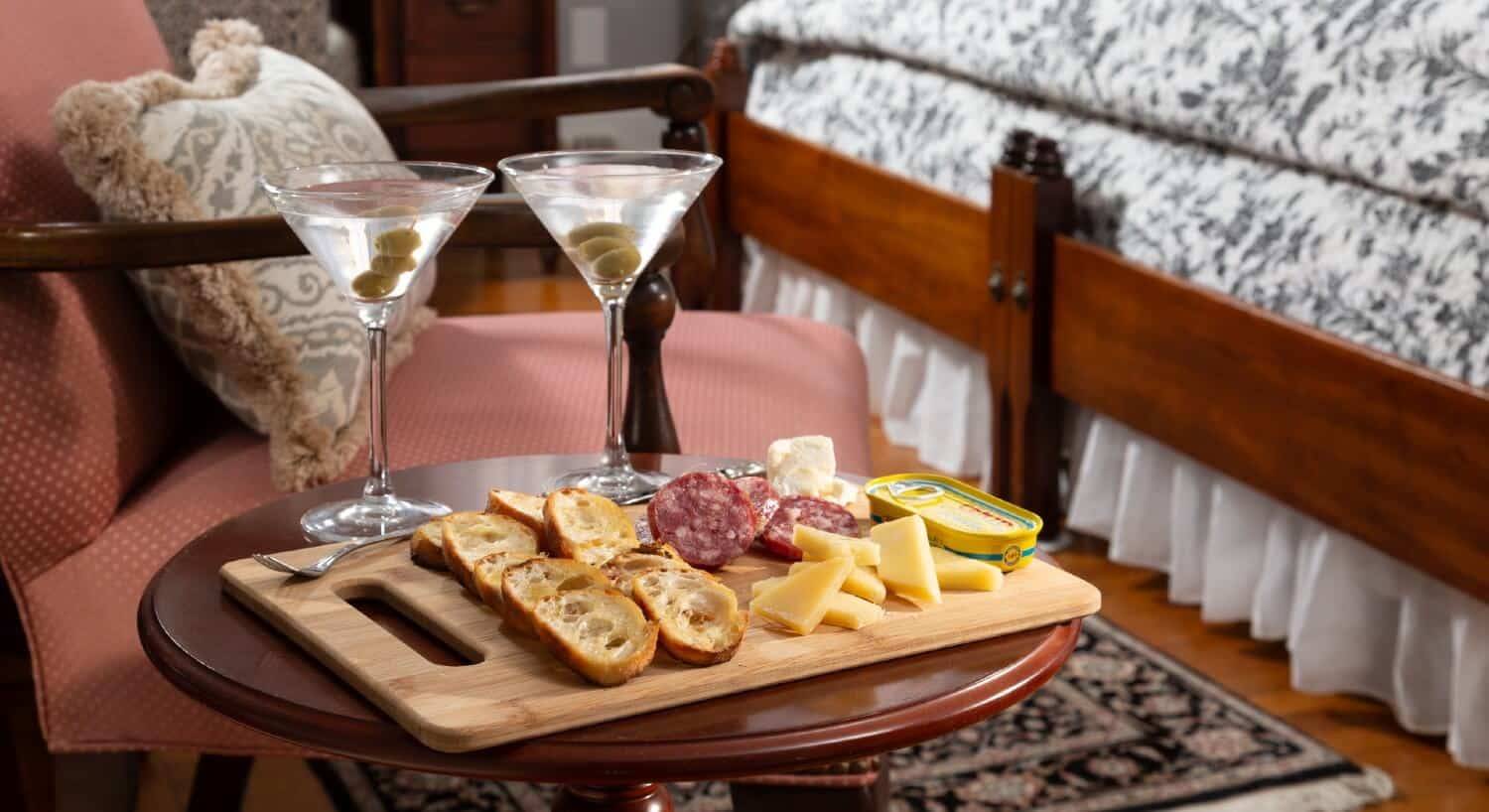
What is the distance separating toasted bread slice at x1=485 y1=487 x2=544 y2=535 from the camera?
3.18ft

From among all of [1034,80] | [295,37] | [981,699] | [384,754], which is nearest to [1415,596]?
[1034,80]

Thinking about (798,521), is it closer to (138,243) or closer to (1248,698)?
(138,243)

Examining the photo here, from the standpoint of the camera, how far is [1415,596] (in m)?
1.76

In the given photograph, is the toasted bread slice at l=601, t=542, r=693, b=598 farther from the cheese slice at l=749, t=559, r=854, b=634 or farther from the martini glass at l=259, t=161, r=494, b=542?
the martini glass at l=259, t=161, r=494, b=542

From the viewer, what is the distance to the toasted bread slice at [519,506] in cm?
97

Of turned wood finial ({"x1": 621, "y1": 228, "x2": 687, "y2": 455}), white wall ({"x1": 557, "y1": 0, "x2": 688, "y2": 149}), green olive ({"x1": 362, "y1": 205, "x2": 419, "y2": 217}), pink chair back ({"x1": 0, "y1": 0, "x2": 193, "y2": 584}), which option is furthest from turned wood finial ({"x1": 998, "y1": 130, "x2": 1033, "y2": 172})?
white wall ({"x1": 557, "y1": 0, "x2": 688, "y2": 149})

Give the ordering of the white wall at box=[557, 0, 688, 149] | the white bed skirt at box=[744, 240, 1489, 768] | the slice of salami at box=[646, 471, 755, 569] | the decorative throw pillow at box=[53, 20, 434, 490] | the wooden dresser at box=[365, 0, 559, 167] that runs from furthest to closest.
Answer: the white wall at box=[557, 0, 688, 149], the wooden dresser at box=[365, 0, 559, 167], the white bed skirt at box=[744, 240, 1489, 768], the decorative throw pillow at box=[53, 20, 434, 490], the slice of salami at box=[646, 471, 755, 569]

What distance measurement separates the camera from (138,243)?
1.25m

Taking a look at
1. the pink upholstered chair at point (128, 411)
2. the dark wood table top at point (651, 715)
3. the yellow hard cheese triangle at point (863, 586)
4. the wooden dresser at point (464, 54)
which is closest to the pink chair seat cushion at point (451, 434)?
the pink upholstered chair at point (128, 411)

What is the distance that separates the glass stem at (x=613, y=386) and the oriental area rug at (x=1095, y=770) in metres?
0.62

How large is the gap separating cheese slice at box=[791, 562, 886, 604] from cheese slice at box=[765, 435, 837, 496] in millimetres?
166

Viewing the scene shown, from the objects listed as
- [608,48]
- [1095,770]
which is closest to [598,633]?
[1095,770]

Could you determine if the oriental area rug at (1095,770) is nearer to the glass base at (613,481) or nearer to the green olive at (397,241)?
the glass base at (613,481)

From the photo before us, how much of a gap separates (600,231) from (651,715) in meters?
0.36
